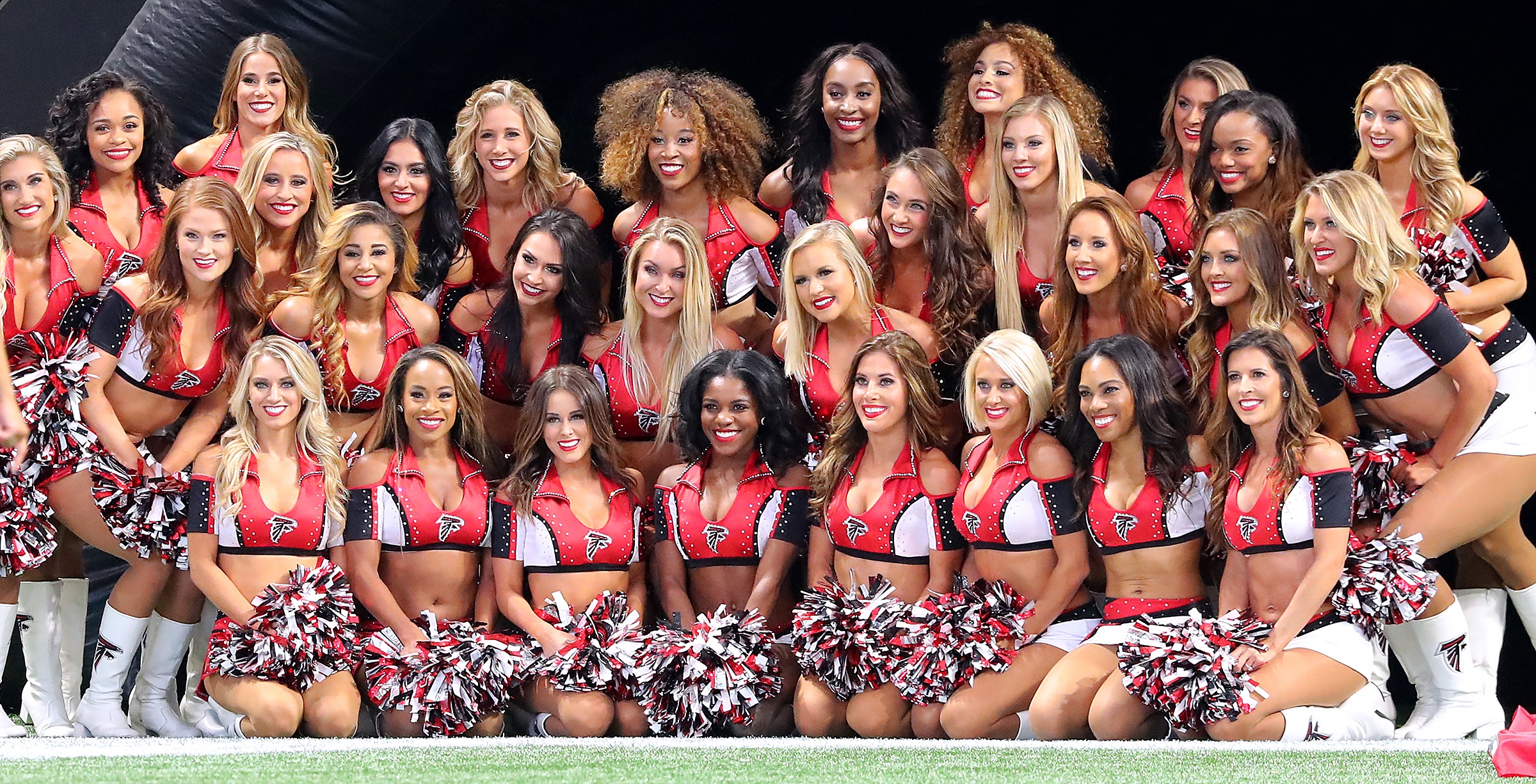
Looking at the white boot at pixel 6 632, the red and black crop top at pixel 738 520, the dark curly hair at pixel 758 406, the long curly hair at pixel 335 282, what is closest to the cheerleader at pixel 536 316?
the long curly hair at pixel 335 282

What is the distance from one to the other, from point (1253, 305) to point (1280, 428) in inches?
15.2

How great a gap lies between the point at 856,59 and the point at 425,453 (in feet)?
5.98

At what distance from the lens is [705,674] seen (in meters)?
4.65

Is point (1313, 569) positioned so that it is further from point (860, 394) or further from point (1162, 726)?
point (860, 394)

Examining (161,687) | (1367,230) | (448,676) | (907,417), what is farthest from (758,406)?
(161,687)

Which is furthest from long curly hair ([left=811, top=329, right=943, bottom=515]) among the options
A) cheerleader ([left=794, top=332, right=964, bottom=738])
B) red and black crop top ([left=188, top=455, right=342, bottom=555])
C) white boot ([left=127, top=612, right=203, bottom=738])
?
white boot ([left=127, top=612, right=203, bottom=738])

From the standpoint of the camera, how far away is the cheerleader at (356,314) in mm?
5152

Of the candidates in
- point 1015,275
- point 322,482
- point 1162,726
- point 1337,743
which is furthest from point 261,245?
point 1337,743

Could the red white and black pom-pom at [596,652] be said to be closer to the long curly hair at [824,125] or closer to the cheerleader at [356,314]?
the cheerleader at [356,314]

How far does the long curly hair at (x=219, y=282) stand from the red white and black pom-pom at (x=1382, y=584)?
3085 mm

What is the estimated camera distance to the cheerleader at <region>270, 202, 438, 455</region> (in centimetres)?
515

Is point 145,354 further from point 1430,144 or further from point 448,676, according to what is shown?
point 1430,144

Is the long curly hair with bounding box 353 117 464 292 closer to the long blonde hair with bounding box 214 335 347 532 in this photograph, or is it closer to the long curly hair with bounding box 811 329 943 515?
the long blonde hair with bounding box 214 335 347 532

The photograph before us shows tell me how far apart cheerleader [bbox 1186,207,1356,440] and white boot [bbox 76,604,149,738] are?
305 centimetres
